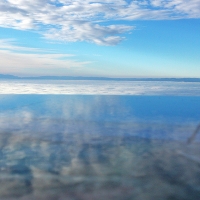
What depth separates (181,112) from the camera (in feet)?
48.6

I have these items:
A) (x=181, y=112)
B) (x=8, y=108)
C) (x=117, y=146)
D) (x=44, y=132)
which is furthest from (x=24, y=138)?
(x=181, y=112)

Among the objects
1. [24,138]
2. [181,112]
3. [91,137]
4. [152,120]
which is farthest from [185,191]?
[181,112]

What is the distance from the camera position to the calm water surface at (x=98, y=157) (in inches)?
218

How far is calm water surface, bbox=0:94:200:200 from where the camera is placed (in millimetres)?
5539

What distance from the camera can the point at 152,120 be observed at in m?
12.5

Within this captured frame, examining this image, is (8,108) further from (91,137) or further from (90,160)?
(90,160)

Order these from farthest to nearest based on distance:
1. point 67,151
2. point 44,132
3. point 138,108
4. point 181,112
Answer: point 138,108 < point 181,112 < point 44,132 < point 67,151

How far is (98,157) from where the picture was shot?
24.4ft

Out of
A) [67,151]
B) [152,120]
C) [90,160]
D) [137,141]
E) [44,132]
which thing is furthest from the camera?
[152,120]

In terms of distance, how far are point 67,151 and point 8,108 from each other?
8493 millimetres

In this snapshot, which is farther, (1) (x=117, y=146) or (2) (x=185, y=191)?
(1) (x=117, y=146)

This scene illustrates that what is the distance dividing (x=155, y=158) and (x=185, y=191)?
74.7 inches

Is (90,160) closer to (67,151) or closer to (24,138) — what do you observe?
(67,151)

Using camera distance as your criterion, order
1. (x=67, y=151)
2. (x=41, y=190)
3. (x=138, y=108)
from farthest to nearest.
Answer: (x=138, y=108)
(x=67, y=151)
(x=41, y=190)
